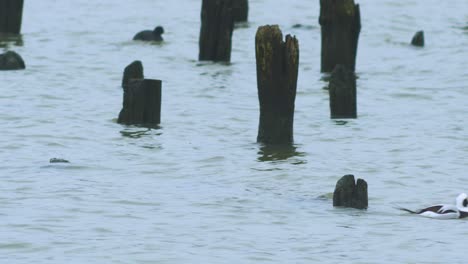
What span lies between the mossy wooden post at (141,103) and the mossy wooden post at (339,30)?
5.69m

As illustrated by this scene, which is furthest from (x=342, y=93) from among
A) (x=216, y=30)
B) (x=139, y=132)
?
(x=216, y=30)

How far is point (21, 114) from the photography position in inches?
765

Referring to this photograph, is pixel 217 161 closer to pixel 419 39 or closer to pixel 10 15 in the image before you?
pixel 10 15

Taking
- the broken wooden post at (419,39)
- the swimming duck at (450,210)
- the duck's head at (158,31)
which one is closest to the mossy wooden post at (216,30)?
the duck's head at (158,31)

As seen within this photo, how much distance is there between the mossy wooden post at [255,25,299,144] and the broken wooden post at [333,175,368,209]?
328cm

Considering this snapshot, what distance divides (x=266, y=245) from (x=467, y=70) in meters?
14.5

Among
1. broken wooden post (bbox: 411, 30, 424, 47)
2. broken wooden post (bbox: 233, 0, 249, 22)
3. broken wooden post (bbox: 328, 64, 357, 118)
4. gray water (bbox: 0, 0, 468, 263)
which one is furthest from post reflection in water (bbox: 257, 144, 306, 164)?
broken wooden post (bbox: 233, 0, 249, 22)

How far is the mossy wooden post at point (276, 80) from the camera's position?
16.1m

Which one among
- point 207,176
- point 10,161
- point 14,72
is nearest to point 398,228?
point 207,176

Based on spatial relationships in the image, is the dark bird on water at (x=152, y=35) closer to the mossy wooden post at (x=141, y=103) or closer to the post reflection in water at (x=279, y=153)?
the mossy wooden post at (x=141, y=103)

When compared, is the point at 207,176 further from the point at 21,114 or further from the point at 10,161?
the point at 21,114

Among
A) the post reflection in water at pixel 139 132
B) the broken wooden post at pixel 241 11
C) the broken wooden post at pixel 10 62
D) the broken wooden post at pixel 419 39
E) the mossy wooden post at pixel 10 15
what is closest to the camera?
the post reflection in water at pixel 139 132

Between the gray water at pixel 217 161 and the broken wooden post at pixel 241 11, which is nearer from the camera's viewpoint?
the gray water at pixel 217 161

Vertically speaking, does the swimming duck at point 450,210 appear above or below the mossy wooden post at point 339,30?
below
